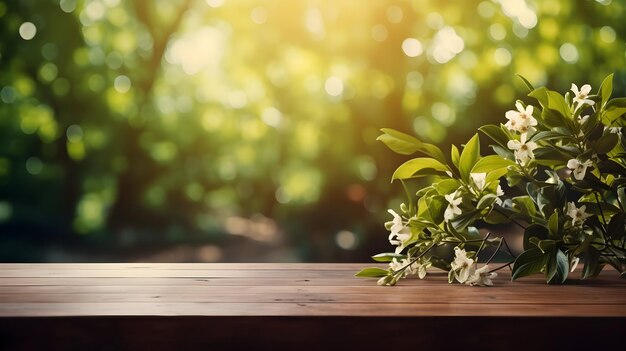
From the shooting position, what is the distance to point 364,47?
5.66 meters

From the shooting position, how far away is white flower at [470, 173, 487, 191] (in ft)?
4.47

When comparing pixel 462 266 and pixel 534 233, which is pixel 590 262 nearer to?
pixel 534 233

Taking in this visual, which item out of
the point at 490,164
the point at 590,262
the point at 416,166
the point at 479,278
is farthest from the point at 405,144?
the point at 590,262

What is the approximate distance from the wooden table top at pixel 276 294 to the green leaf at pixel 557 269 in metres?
0.02

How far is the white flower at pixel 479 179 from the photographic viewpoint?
1363 millimetres

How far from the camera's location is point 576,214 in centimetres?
134

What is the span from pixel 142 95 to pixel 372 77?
2.01 metres

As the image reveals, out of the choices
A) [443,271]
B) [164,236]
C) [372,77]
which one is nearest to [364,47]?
[372,77]

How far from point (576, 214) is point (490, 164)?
17cm

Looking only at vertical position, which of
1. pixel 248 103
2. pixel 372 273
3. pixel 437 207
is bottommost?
pixel 248 103

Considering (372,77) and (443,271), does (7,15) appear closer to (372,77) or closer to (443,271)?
(372,77)

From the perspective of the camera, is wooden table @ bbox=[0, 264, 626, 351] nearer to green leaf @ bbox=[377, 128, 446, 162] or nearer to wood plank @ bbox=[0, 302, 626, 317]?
wood plank @ bbox=[0, 302, 626, 317]

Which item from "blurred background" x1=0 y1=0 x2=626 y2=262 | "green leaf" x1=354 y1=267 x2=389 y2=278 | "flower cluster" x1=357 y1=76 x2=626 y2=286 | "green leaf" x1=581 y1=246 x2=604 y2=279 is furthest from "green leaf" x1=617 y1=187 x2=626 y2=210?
"blurred background" x1=0 y1=0 x2=626 y2=262

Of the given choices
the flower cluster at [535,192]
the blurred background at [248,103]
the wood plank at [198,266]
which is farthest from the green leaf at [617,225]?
the blurred background at [248,103]
